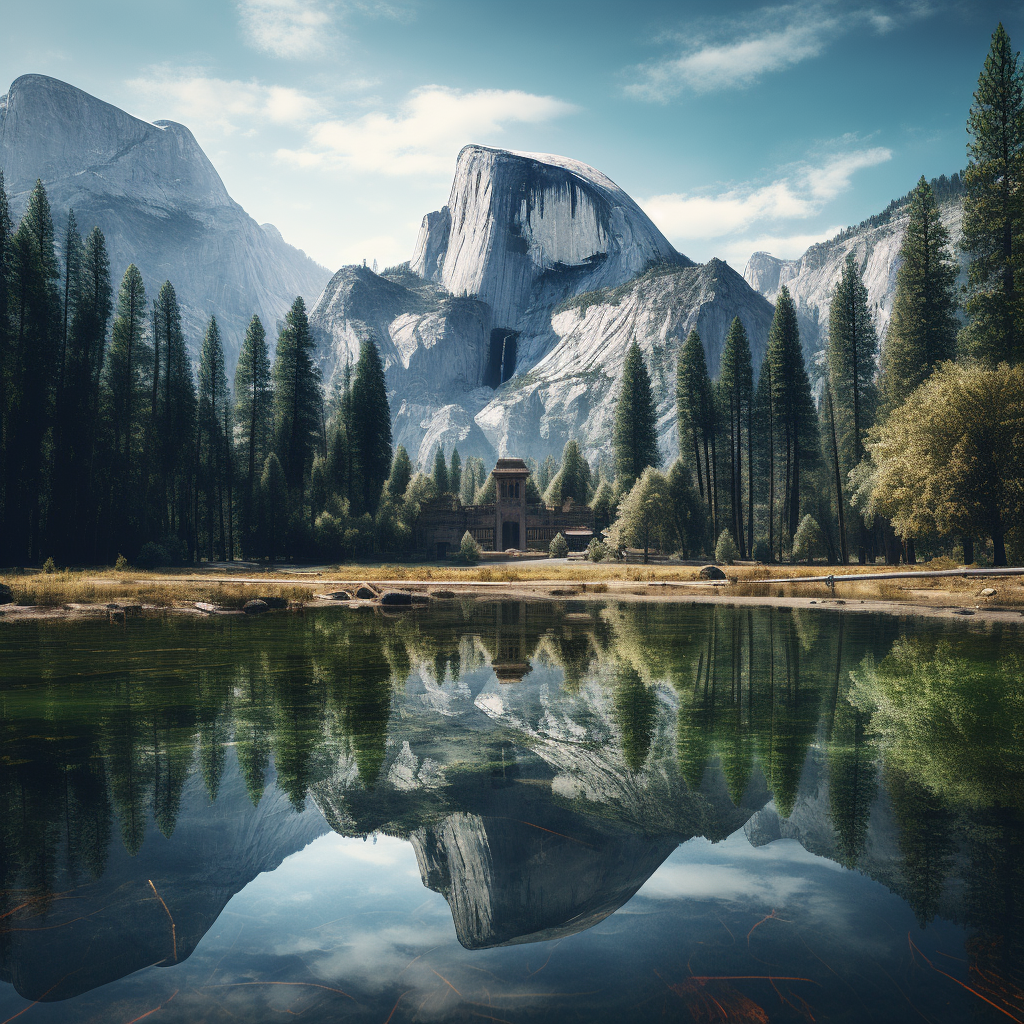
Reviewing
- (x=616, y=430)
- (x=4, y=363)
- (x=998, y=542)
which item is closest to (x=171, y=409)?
(x=4, y=363)

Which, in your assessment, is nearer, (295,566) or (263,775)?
(263,775)

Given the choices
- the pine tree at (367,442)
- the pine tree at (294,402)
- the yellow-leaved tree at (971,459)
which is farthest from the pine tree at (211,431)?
the yellow-leaved tree at (971,459)

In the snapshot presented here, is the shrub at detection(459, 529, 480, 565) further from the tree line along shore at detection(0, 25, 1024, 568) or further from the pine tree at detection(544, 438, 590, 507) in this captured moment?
the pine tree at detection(544, 438, 590, 507)

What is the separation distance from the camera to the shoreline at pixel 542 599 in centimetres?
2086

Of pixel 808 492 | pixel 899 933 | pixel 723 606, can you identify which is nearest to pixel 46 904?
pixel 899 933

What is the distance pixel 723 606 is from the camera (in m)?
24.3

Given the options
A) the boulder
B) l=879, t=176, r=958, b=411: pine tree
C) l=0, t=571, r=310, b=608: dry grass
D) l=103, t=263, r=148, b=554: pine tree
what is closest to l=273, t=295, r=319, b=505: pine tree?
l=103, t=263, r=148, b=554: pine tree

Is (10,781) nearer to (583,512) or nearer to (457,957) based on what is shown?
(457,957)

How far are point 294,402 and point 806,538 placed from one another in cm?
4195

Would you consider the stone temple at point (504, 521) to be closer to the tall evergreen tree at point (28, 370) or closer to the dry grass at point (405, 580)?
the dry grass at point (405, 580)

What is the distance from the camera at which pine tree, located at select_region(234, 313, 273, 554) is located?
5673cm

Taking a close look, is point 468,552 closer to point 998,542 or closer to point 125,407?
point 125,407

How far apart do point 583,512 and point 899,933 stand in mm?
68064

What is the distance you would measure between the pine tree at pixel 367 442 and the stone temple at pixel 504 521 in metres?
8.22
